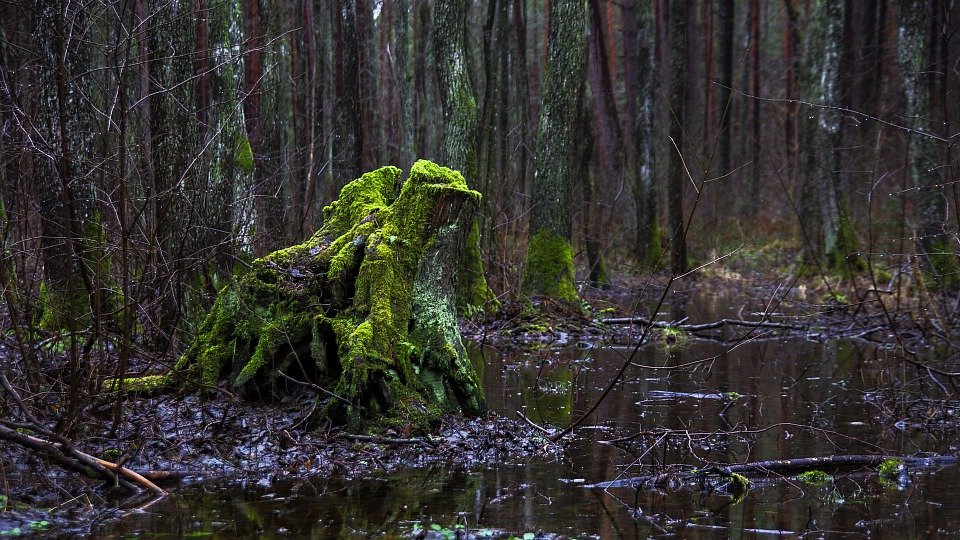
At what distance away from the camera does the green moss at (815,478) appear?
5.08 meters

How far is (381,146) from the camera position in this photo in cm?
2434

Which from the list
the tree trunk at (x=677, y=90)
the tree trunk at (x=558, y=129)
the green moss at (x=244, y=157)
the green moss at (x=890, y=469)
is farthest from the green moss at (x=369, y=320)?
the tree trunk at (x=677, y=90)

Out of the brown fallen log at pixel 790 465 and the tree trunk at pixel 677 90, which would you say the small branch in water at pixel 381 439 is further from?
the tree trunk at pixel 677 90

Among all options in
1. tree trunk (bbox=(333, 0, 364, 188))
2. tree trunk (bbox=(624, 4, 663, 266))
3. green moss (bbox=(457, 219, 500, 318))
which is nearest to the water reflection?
green moss (bbox=(457, 219, 500, 318))

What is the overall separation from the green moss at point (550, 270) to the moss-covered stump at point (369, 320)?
6.35 m

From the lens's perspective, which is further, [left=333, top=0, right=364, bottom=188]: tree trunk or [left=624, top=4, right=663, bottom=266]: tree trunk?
[left=624, top=4, right=663, bottom=266]: tree trunk

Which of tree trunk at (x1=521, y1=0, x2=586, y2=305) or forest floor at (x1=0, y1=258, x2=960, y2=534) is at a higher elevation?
tree trunk at (x1=521, y1=0, x2=586, y2=305)

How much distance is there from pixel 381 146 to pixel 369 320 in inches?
741

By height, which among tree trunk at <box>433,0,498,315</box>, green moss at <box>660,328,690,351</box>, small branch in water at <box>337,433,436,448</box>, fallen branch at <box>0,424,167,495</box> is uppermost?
tree trunk at <box>433,0,498,315</box>

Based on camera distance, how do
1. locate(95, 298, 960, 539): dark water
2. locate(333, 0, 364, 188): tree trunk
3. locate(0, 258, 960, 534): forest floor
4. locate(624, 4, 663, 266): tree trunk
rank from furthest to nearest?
locate(624, 4, 663, 266): tree trunk < locate(333, 0, 364, 188): tree trunk < locate(0, 258, 960, 534): forest floor < locate(95, 298, 960, 539): dark water

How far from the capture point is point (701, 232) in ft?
71.3

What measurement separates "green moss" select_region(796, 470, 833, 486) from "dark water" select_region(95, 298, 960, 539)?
0.07m

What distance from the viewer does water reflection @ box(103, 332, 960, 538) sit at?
4188mm

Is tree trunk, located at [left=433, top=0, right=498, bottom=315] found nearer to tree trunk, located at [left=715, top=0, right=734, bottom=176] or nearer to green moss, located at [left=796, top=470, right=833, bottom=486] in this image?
green moss, located at [left=796, top=470, right=833, bottom=486]
